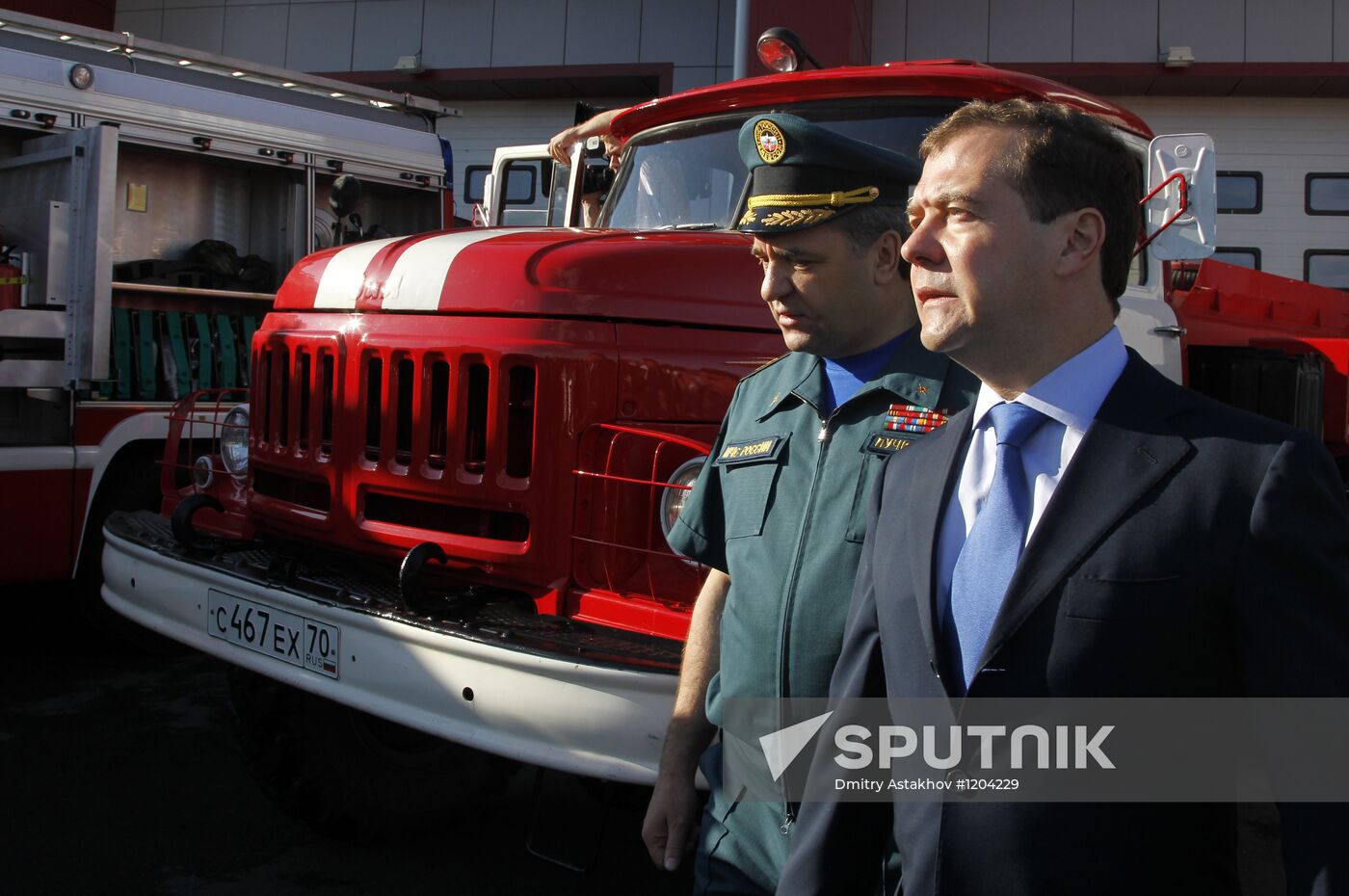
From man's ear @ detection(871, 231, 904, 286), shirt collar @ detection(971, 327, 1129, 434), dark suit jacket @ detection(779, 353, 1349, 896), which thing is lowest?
dark suit jacket @ detection(779, 353, 1349, 896)

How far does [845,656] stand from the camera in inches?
64.2

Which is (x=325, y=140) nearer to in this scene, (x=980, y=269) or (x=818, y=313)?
(x=818, y=313)

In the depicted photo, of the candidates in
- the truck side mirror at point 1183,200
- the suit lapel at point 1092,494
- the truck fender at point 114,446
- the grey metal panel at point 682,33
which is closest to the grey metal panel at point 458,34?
the grey metal panel at point 682,33

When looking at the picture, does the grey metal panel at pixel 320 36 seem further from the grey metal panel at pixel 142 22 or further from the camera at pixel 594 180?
the camera at pixel 594 180

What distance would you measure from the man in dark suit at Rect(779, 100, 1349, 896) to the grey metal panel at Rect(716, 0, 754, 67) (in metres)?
12.7

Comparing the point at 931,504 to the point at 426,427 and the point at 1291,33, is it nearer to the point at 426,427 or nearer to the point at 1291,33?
the point at 426,427

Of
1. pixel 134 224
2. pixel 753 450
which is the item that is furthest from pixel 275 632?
pixel 134 224

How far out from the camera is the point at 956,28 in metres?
13.0

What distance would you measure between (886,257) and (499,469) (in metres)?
1.40

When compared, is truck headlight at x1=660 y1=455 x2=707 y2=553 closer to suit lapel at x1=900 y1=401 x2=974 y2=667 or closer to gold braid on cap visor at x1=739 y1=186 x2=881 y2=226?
gold braid on cap visor at x1=739 y1=186 x2=881 y2=226

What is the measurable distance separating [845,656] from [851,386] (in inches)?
24.1

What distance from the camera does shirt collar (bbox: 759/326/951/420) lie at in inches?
79.3

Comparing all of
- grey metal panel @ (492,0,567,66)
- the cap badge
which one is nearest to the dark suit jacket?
the cap badge

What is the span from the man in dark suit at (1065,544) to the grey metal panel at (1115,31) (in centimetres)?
1238
